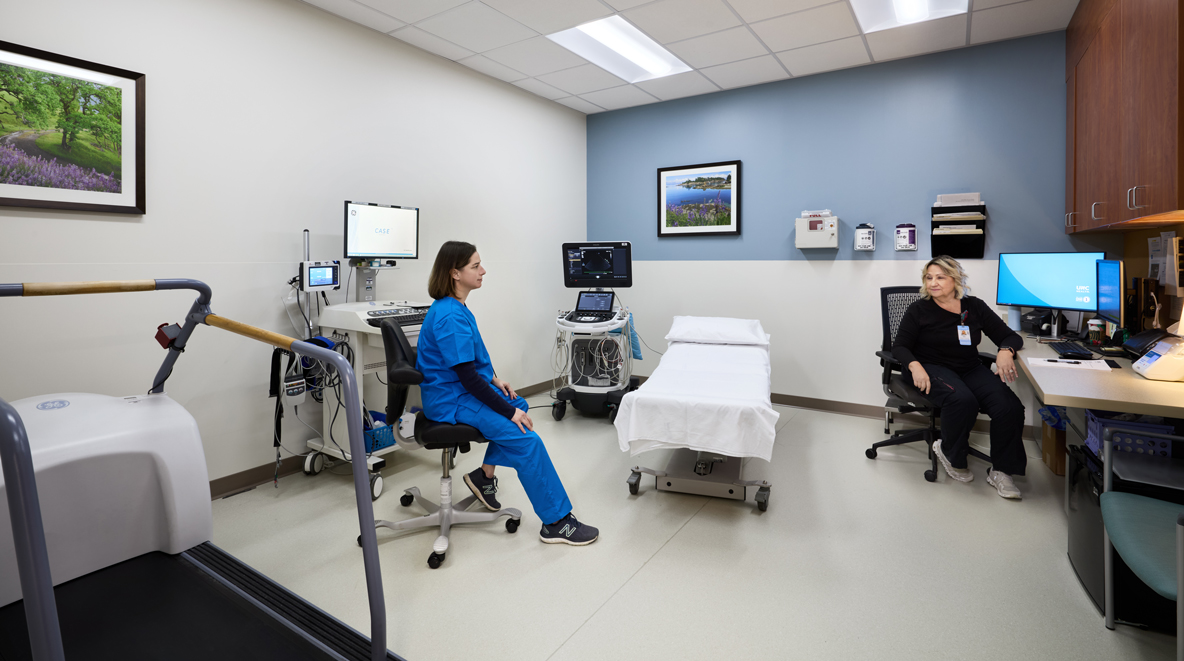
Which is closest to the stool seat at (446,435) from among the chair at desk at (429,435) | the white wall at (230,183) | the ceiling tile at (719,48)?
the chair at desk at (429,435)

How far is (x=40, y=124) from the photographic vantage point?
2396mm

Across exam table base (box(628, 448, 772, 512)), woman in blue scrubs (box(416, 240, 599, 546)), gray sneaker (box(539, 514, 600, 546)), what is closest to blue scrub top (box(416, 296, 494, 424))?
woman in blue scrubs (box(416, 240, 599, 546))

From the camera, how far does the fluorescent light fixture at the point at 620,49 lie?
3.78 metres

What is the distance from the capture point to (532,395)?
515 cm

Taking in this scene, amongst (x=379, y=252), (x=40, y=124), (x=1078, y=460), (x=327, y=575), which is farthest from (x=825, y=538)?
(x=40, y=124)

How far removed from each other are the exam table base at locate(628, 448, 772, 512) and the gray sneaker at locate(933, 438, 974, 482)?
1105 mm

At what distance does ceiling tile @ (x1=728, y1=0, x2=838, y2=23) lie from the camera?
326 cm

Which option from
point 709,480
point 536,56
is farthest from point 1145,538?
point 536,56

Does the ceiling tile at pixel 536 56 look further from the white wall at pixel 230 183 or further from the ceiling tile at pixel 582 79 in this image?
the white wall at pixel 230 183

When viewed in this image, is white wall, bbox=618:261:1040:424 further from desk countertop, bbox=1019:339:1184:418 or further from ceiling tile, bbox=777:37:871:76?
desk countertop, bbox=1019:339:1184:418

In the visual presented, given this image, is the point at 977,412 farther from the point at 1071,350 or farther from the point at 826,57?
the point at 826,57

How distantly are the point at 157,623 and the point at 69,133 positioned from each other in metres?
2.13

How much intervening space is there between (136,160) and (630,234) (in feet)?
12.3

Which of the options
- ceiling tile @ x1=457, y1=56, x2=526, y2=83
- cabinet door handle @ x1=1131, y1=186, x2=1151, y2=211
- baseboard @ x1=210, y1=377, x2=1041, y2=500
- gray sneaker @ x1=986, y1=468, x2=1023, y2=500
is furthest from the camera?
ceiling tile @ x1=457, y1=56, x2=526, y2=83
